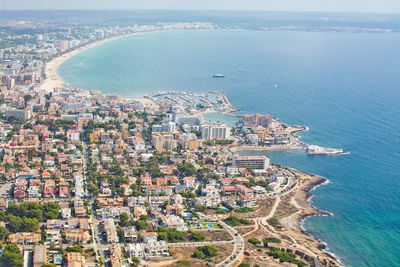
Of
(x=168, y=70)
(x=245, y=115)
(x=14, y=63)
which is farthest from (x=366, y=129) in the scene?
(x=14, y=63)

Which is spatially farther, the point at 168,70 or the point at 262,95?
the point at 168,70

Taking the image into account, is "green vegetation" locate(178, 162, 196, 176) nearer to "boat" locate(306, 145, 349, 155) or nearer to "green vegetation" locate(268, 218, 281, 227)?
"green vegetation" locate(268, 218, 281, 227)

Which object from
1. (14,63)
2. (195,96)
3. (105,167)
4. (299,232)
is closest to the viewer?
(299,232)

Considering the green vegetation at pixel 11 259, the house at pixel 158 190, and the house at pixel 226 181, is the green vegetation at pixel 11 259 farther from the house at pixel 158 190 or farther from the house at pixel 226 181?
the house at pixel 226 181

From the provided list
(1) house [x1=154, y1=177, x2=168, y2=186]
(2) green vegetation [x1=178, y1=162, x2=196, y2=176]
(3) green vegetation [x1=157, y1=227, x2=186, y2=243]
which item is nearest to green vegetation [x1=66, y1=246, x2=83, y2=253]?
(3) green vegetation [x1=157, y1=227, x2=186, y2=243]

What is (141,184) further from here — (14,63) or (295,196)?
(14,63)

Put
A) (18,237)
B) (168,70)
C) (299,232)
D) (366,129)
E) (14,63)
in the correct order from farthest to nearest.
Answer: (168,70), (14,63), (366,129), (299,232), (18,237)

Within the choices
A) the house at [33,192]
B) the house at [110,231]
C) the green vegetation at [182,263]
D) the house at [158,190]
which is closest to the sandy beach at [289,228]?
the green vegetation at [182,263]

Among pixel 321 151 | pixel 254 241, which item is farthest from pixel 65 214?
pixel 321 151
